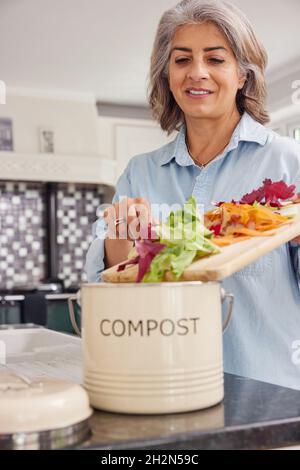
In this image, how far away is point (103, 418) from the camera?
2.49 ft

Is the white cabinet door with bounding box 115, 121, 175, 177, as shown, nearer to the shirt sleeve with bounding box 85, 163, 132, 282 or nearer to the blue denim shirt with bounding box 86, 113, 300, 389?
the blue denim shirt with bounding box 86, 113, 300, 389

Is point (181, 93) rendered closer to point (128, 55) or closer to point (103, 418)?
point (103, 418)

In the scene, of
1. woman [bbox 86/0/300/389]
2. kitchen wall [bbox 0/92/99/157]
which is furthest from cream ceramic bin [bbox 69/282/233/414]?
kitchen wall [bbox 0/92/99/157]

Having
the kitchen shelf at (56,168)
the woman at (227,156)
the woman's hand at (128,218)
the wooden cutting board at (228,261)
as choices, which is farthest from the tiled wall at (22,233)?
the wooden cutting board at (228,261)

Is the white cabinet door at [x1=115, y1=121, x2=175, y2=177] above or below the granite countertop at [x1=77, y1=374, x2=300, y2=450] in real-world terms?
above

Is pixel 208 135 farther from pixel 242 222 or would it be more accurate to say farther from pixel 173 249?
pixel 173 249

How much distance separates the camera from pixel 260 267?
51.6 inches

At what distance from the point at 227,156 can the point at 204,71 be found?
0.65 feet

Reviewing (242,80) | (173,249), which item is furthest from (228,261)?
(242,80)

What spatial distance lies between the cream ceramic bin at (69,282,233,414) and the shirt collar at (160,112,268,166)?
0.69m

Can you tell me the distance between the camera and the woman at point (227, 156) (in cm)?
130

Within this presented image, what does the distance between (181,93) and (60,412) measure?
883 mm

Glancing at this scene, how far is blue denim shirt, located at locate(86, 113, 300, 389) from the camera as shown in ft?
4.24
